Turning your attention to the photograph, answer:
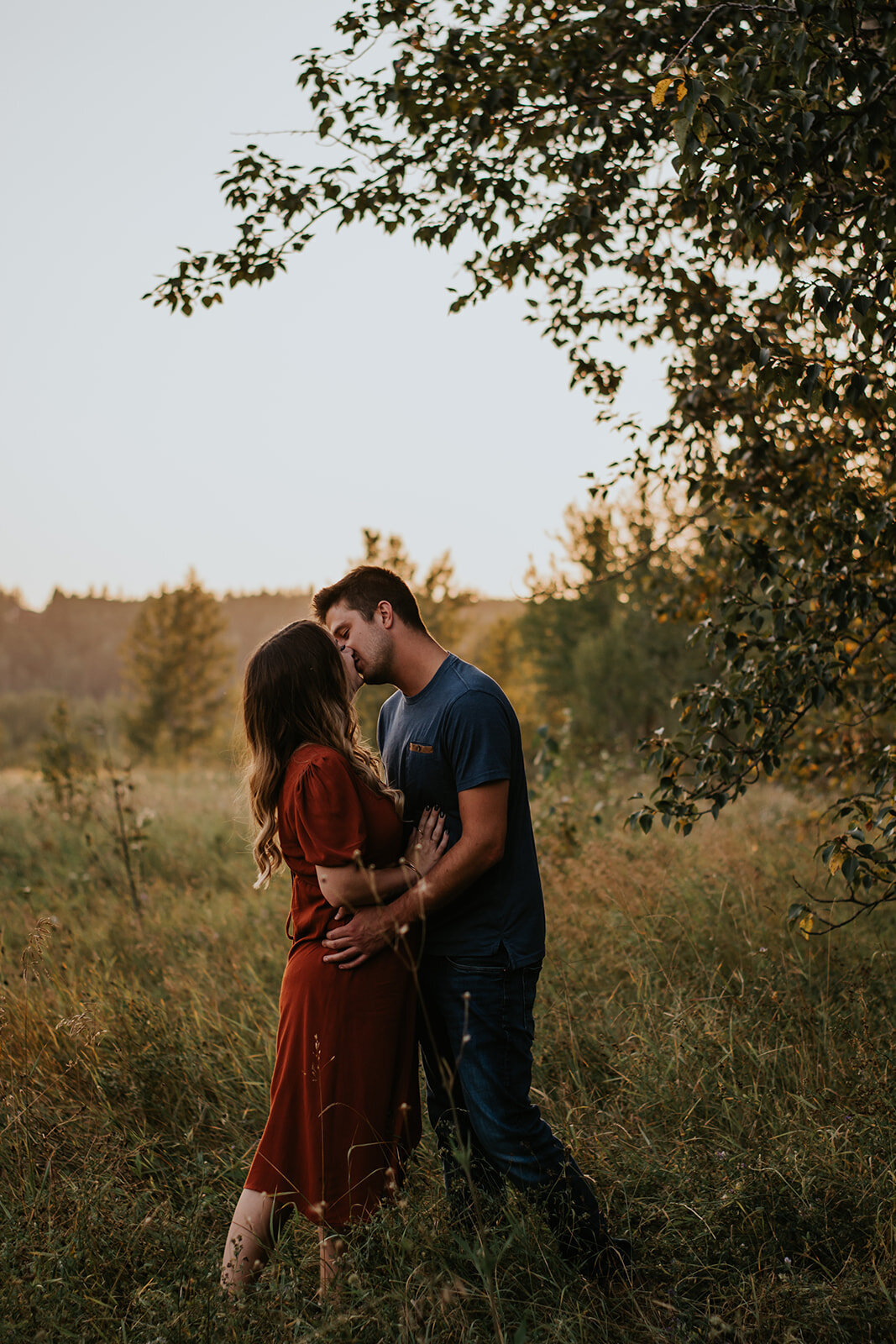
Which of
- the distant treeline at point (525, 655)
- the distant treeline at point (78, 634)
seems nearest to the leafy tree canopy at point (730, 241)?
the distant treeline at point (525, 655)

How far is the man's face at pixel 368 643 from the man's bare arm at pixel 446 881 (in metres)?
0.51

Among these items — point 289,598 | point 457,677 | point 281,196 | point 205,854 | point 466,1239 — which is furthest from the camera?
point 289,598

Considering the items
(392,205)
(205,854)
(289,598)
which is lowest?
(205,854)

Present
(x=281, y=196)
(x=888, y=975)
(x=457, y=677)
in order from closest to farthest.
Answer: (x=457, y=677)
(x=281, y=196)
(x=888, y=975)

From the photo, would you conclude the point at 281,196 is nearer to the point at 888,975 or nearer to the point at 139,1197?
the point at 139,1197

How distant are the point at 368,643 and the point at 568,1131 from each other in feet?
6.30

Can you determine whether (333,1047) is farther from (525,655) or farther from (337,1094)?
(525,655)

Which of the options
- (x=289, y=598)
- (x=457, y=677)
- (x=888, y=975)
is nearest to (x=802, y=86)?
(x=457, y=677)

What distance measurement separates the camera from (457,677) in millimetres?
2742

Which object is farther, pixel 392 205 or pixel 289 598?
pixel 289 598

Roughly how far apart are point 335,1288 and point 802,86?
3.22 meters

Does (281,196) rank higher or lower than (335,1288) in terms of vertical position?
higher

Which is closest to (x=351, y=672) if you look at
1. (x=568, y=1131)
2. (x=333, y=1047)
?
(x=333, y=1047)

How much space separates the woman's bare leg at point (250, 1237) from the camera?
2406 mm
